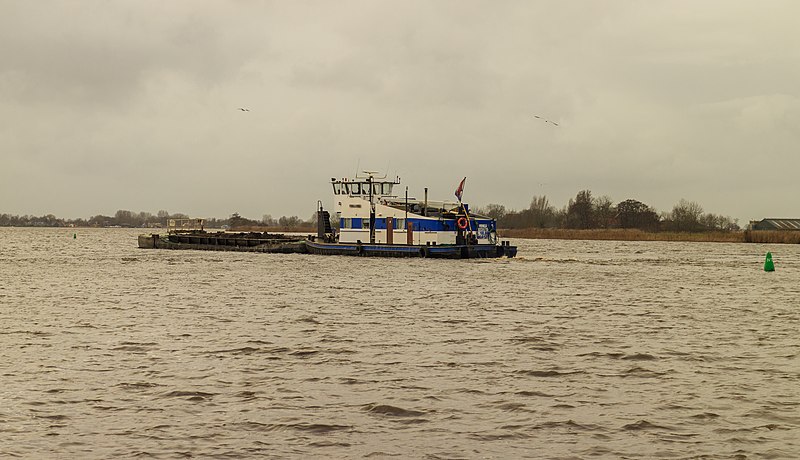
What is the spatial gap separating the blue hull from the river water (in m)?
24.6

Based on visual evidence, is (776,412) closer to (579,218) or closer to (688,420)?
(688,420)

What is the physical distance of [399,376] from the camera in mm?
15250

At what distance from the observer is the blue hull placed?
191 feet

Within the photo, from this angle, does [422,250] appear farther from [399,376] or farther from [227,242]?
[399,376]

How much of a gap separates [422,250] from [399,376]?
43455 millimetres

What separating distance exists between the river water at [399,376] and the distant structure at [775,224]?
126 meters

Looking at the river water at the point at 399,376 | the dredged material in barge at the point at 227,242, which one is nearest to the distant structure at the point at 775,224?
the dredged material in barge at the point at 227,242

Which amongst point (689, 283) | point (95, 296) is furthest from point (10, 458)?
point (689, 283)

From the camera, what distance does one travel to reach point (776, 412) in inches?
485

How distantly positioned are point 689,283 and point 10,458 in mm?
38204

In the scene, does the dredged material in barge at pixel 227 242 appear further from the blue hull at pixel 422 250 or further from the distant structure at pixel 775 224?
the distant structure at pixel 775 224

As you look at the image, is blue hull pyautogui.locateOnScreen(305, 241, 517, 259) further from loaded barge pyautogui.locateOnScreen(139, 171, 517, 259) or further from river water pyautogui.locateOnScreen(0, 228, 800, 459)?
river water pyautogui.locateOnScreen(0, 228, 800, 459)

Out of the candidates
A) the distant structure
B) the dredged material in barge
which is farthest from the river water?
the distant structure

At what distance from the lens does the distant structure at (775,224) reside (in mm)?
148500
